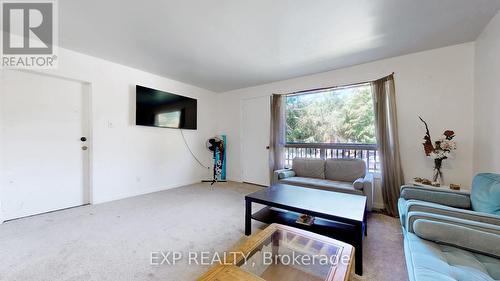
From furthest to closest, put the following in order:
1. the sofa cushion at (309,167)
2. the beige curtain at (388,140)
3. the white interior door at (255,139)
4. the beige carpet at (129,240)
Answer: the white interior door at (255,139), the sofa cushion at (309,167), the beige curtain at (388,140), the beige carpet at (129,240)

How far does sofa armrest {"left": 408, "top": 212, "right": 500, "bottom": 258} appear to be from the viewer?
44.3 inches

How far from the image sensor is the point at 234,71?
3680mm

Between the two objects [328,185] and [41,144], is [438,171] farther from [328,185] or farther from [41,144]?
[41,144]

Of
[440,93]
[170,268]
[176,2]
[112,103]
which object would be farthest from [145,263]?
[440,93]

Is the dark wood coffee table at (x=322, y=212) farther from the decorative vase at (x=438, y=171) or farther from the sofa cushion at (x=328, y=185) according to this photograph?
the decorative vase at (x=438, y=171)

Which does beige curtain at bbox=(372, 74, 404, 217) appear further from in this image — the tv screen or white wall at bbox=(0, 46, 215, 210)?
white wall at bbox=(0, 46, 215, 210)

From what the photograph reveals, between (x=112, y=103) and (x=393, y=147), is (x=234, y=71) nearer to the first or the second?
(x=112, y=103)

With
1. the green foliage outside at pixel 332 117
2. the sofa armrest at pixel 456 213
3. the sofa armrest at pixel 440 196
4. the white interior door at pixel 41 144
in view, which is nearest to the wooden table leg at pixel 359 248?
the sofa armrest at pixel 456 213

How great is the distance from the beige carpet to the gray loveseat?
0.51 meters

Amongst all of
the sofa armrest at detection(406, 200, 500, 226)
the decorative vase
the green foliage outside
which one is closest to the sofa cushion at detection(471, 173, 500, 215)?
the sofa armrest at detection(406, 200, 500, 226)

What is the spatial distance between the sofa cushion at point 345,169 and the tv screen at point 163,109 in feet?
10.4

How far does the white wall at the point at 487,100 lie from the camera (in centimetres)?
195

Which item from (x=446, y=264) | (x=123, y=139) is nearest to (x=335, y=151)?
(x=446, y=264)

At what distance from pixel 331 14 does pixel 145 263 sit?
2962 millimetres
